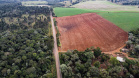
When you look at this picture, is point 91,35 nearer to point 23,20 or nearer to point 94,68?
point 94,68

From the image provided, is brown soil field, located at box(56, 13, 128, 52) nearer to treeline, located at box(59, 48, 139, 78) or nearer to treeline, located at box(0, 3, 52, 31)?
treeline, located at box(59, 48, 139, 78)

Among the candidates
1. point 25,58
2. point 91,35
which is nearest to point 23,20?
point 25,58

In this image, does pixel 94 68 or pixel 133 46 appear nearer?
pixel 94 68

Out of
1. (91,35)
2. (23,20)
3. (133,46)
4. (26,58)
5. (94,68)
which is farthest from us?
(23,20)

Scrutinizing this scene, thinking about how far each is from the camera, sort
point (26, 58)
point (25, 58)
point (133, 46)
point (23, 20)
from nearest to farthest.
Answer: point (25, 58), point (26, 58), point (133, 46), point (23, 20)

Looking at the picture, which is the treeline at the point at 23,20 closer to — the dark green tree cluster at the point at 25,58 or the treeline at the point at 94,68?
the dark green tree cluster at the point at 25,58

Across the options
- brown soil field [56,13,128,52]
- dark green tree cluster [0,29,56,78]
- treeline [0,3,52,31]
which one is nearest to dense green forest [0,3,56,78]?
dark green tree cluster [0,29,56,78]
